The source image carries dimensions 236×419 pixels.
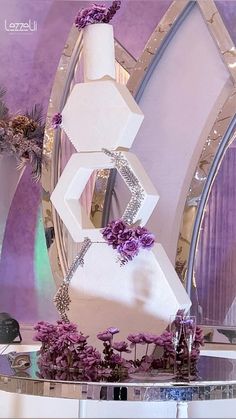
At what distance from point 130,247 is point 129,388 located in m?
0.62

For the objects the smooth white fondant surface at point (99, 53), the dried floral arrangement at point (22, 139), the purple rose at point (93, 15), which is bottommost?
the smooth white fondant surface at point (99, 53)

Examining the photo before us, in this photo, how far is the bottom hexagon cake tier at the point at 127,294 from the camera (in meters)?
2.28

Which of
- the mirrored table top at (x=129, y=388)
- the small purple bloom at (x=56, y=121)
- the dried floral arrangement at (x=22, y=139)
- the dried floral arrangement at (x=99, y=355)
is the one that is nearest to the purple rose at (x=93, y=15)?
the small purple bloom at (x=56, y=121)

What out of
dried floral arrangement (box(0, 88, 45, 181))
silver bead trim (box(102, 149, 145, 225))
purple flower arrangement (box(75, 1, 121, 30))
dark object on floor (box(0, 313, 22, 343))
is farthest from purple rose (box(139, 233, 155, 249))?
dark object on floor (box(0, 313, 22, 343))

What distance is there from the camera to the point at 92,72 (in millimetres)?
2488

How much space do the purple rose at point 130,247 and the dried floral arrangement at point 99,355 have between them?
28cm

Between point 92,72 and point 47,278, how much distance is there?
258 centimetres

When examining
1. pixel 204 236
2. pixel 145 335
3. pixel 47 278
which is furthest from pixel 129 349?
pixel 47 278

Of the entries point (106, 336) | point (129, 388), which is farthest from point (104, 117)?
point (129, 388)

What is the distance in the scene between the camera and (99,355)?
78.5 inches

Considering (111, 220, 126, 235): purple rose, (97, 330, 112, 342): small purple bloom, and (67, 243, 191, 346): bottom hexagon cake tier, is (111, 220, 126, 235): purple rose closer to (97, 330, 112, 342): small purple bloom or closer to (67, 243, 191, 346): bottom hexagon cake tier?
(67, 243, 191, 346): bottom hexagon cake tier

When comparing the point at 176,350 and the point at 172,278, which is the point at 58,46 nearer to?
the point at 172,278

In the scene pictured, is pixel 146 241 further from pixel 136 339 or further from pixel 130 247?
pixel 136 339

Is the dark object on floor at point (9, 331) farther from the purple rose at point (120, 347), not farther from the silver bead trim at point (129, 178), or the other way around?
the purple rose at point (120, 347)
